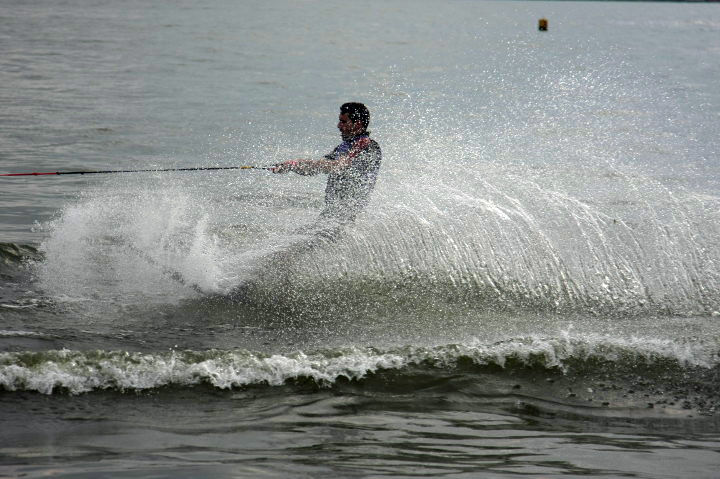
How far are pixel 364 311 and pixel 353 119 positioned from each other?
73.9 inches

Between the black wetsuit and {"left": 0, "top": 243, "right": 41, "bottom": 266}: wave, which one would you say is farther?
{"left": 0, "top": 243, "right": 41, "bottom": 266}: wave

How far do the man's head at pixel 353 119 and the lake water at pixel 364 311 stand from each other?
34.4 inches

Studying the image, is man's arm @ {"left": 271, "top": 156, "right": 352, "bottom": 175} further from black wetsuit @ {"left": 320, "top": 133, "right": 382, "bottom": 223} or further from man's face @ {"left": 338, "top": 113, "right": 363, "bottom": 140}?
man's face @ {"left": 338, "top": 113, "right": 363, "bottom": 140}

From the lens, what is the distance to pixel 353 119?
915 cm

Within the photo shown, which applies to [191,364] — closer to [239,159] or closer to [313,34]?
[239,159]

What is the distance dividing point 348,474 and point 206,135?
48.3 feet

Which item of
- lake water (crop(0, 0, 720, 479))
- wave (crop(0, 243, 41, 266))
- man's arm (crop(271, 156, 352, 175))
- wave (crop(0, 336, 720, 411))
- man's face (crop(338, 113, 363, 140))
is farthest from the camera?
wave (crop(0, 243, 41, 266))

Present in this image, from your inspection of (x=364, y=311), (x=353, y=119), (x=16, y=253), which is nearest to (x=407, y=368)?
(x=364, y=311)

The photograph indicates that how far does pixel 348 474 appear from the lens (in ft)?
17.8

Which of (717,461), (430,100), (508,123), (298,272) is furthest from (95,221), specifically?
(430,100)

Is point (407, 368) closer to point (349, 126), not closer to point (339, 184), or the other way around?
point (339, 184)

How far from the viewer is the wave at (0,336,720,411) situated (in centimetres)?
670

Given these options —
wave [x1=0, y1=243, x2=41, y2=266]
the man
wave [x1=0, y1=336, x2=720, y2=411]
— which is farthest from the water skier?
wave [x1=0, y1=243, x2=41, y2=266]

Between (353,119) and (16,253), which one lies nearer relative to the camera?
(353,119)
